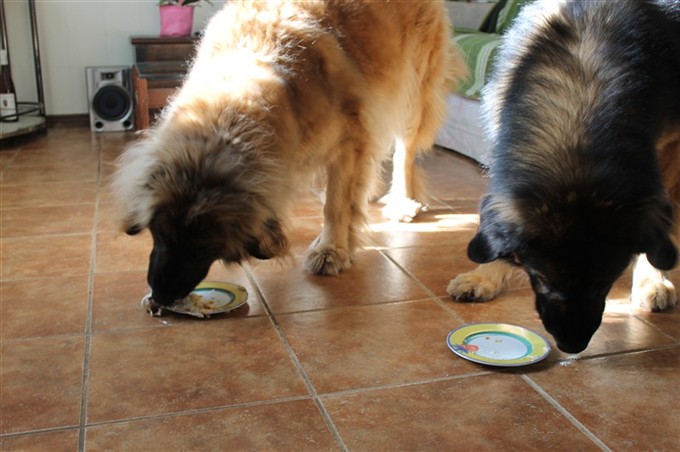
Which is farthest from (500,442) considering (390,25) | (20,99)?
(20,99)

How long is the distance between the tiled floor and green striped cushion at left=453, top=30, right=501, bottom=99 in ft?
5.62

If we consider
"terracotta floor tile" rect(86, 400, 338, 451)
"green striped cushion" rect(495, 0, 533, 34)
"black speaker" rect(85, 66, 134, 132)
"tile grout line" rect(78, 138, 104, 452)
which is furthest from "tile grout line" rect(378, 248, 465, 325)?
"black speaker" rect(85, 66, 134, 132)

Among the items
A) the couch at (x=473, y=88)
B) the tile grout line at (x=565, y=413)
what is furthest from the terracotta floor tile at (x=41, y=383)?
the couch at (x=473, y=88)

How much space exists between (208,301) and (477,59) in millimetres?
2656

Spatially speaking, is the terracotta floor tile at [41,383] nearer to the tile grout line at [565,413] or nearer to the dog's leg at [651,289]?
the tile grout line at [565,413]

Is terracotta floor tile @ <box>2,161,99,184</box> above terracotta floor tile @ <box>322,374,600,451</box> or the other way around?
the other way around

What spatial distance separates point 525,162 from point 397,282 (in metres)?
1.01

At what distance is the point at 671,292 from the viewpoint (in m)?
2.35

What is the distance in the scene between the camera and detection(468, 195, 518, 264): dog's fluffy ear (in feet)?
5.52

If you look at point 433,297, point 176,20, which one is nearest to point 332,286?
point 433,297

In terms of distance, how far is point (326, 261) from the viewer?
2695mm

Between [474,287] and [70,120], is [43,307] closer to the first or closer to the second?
[474,287]

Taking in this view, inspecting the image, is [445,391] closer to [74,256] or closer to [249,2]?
[249,2]

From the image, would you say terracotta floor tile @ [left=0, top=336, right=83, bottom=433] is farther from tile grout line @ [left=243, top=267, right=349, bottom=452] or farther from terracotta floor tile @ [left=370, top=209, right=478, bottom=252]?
terracotta floor tile @ [left=370, top=209, right=478, bottom=252]
